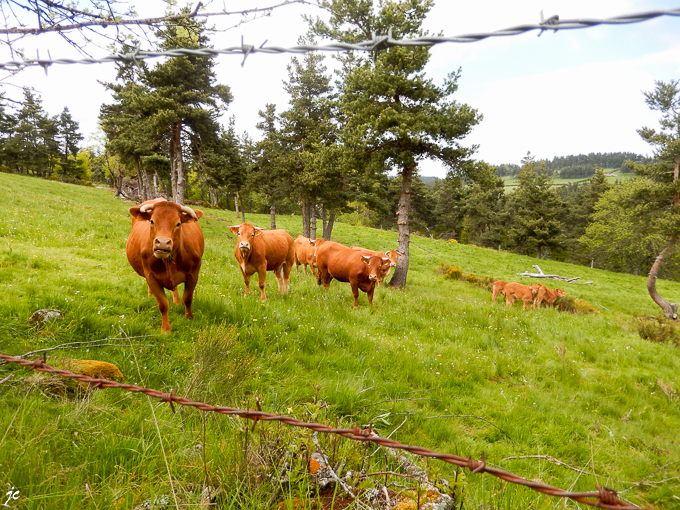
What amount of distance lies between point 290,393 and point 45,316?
3483mm

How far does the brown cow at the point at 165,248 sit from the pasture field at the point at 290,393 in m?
0.56

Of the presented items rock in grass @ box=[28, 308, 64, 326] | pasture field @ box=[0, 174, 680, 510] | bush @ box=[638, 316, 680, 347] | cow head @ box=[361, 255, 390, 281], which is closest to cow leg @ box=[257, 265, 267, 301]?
pasture field @ box=[0, 174, 680, 510]

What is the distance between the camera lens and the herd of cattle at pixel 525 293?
52.3 feet

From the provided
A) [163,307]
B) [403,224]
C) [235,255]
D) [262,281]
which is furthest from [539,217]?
[163,307]

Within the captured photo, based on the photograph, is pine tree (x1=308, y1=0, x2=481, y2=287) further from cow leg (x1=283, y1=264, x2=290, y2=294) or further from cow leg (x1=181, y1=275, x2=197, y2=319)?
cow leg (x1=181, y1=275, x2=197, y2=319)

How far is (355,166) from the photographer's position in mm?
14867

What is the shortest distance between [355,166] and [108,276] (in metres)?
10.8

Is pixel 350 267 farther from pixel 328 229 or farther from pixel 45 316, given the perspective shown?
pixel 328 229

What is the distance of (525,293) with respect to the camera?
16.0m

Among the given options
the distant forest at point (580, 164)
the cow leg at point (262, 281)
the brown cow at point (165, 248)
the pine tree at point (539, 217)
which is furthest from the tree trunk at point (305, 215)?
the distant forest at point (580, 164)

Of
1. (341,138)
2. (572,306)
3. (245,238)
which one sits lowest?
(572,306)

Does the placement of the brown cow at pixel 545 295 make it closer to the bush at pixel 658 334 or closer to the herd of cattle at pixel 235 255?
the herd of cattle at pixel 235 255

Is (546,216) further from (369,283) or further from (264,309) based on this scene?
(264,309)

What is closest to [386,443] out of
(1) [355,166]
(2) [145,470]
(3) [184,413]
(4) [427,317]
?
(2) [145,470]
